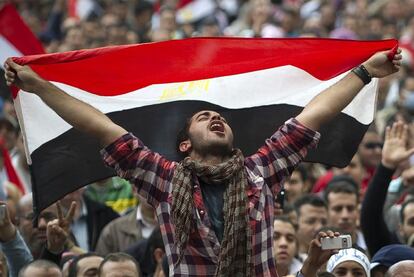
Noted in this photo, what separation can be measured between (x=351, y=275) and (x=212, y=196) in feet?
7.68

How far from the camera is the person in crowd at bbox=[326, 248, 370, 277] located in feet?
32.5

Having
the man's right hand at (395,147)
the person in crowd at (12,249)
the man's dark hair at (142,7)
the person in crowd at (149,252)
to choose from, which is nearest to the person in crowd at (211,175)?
the person in crowd at (12,249)

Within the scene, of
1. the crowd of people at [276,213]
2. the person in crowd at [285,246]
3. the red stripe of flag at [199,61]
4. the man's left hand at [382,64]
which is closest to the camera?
the man's left hand at [382,64]

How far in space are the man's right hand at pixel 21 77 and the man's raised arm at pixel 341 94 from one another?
1453 millimetres

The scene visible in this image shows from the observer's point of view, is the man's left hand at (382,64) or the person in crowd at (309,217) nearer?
the man's left hand at (382,64)

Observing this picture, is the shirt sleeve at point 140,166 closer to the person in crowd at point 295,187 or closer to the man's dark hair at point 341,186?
the man's dark hair at point 341,186

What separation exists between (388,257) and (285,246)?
1.13 metres

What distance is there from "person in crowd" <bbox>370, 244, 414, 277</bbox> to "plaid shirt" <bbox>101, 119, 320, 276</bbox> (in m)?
2.14

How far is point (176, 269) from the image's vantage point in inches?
307

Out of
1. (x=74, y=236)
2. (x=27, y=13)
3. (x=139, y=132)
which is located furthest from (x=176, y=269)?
(x=27, y=13)

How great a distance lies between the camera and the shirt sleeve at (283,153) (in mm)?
8070

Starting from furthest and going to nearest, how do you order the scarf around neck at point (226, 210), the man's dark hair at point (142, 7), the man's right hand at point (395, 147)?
the man's dark hair at point (142, 7) < the man's right hand at point (395, 147) < the scarf around neck at point (226, 210)

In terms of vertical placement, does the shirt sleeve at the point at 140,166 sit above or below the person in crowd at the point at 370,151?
below

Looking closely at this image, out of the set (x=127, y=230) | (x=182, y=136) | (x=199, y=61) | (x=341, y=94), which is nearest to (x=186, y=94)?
(x=199, y=61)
